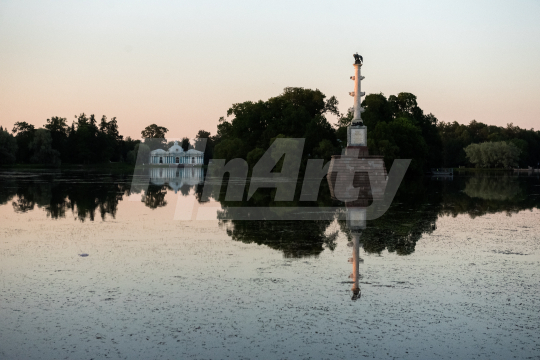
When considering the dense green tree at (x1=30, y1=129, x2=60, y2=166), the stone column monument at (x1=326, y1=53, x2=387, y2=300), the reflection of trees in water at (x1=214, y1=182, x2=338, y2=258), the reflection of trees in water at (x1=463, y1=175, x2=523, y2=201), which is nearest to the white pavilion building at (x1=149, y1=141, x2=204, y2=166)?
the dense green tree at (x1=30, y1=129, x2=60, y2=166)

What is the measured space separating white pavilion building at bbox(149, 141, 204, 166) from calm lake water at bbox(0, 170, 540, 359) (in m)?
131

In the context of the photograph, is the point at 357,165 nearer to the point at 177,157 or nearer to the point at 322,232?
the point at 322,232

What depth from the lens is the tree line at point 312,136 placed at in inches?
2340

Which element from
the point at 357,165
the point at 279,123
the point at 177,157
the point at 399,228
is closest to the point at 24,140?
the point at 177,157

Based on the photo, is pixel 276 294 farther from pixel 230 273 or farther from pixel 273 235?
pixel 273 235

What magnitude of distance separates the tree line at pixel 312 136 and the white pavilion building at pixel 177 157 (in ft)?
15.7

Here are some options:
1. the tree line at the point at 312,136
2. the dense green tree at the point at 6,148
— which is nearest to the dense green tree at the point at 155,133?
the tree line at the point at 312,136

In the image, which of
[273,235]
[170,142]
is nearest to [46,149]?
[170,142]

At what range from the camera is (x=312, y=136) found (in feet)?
216

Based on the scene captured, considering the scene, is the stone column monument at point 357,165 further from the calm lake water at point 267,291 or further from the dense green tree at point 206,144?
the dense green tree at point 206,144

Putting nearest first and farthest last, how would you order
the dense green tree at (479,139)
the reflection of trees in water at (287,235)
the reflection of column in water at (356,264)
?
the reflection of column in water at (356,264), the reflection of trees in water at (287,235), the dense green tree at (479,139)

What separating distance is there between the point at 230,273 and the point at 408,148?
49.6 m

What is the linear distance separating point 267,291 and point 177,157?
14258cm

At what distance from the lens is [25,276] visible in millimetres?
10062
